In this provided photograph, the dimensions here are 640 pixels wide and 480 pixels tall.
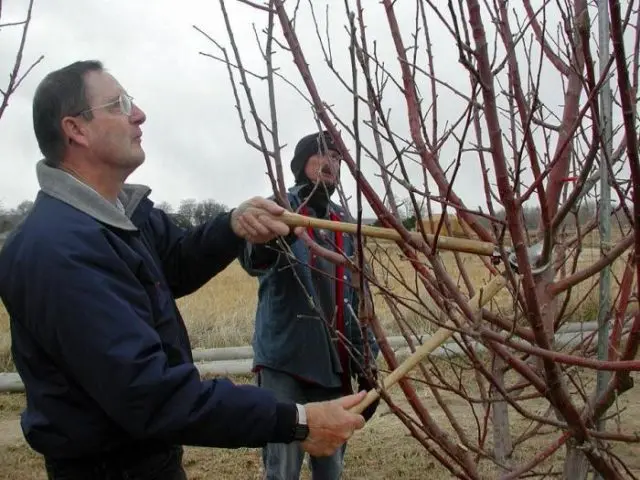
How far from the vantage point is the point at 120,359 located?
158cm

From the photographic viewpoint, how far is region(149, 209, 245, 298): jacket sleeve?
2.33m

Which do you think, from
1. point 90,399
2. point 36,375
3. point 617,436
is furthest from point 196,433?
point 617,436

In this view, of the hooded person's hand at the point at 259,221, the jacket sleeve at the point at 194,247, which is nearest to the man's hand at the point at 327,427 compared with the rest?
the hooded person's hand at the point at 259,221

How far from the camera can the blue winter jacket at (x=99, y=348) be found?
160 cm

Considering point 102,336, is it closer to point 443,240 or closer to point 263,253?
point 443,240

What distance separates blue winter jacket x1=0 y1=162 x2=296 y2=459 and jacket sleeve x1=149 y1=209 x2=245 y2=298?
0.42 metres

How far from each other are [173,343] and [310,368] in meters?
1.52

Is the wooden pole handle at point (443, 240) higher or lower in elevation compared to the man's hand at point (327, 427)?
higher

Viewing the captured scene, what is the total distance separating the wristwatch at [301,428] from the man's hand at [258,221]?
61 centimetres

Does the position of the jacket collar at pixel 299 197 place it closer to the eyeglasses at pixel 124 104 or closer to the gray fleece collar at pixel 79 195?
the eyeglasses at pixel 124 104

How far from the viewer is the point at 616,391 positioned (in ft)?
5.70

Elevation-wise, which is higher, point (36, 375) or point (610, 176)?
point (610, 176)

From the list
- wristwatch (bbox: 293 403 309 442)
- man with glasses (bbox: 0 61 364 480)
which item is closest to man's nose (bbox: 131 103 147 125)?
man with glasses (bbox: 0 61 364 480)

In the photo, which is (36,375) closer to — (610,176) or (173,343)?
(173,343)
